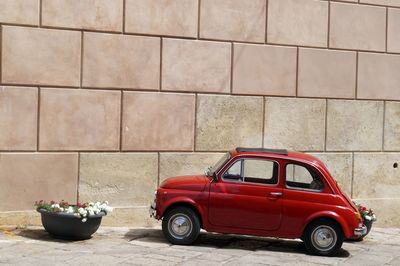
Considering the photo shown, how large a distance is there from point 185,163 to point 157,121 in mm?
931

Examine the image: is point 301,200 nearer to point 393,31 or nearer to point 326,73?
point 326,73

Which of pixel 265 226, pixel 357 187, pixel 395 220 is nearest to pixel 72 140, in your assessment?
pixel 265 226

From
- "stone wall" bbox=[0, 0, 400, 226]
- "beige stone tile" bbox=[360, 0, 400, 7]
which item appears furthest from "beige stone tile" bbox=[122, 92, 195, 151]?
"beige stone tile" bbox=[360, 0, 400, 7]

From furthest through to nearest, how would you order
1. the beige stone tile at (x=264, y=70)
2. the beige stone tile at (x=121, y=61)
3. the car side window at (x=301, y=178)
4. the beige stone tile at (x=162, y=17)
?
1. the beige stone tile at (x=264, y=70)
2. the beige stone tile at (x=162, y=17)
3. the beige stone tile at (x=121, y=61)
4. the car side window at (x=301, y=178)

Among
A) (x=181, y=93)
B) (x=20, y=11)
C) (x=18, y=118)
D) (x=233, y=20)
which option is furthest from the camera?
(x=233, y=20)

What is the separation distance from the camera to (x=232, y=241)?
413 inches

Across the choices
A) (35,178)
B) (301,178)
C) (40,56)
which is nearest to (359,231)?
(301,178)

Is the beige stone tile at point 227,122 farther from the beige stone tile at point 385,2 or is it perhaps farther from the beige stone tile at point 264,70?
the beige stone tile at point 385,2

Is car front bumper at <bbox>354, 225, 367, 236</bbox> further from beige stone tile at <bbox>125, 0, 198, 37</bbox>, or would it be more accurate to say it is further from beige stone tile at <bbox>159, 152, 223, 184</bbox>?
beige stone tile at <bbox>125, 0, 198, 37</bbox>

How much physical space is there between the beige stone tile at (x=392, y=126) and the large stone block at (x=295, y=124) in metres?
1.53

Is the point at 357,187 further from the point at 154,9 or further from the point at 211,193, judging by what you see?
the point at 154,9

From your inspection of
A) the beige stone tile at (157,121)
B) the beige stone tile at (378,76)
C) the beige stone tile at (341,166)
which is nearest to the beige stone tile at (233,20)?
the beige stone tile at (157,121)

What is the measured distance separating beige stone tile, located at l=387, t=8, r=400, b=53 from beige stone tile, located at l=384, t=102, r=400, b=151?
1158mm

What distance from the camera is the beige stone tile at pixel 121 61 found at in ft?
35.9
